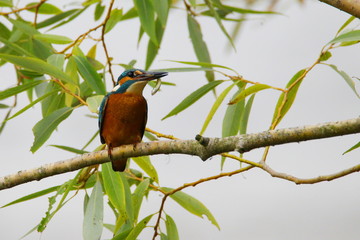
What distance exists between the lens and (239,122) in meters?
2.86

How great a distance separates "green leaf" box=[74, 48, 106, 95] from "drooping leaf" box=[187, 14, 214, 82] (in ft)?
2.70

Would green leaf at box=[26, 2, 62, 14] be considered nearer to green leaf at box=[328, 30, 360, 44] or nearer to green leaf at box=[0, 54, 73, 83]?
green leaf at box=[0, 54, 73, 83]

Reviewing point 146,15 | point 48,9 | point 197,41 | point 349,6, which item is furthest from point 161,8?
point 48,9

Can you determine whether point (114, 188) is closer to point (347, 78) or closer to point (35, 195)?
point (35, 195)

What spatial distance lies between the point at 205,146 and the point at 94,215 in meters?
0.87

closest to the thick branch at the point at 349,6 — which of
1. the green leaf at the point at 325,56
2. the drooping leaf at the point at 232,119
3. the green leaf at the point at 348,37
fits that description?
the green leaf at the point at 348,37

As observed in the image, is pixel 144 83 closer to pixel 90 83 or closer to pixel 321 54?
pixel 90 83

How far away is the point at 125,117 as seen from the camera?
133 inches

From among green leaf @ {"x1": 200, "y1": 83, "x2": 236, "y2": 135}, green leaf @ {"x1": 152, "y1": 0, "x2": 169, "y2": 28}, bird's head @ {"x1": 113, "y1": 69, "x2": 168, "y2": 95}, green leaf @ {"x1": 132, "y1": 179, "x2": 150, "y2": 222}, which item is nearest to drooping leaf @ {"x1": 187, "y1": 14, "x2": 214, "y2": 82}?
bird's head @ {"x1": 113, "y1": 69, "x2": 168, "y2": 95}

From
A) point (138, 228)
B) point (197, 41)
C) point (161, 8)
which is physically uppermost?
point (197, 41)

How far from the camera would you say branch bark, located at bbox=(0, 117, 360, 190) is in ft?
5.94

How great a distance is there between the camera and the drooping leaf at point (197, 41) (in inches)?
147

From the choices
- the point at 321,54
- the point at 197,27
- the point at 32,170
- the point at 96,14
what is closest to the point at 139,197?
the point at 32,170

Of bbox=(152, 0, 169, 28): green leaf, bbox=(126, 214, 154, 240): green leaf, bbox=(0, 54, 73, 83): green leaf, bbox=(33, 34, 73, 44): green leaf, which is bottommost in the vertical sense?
bbox=(126, 214, 154, 240): green leaf
